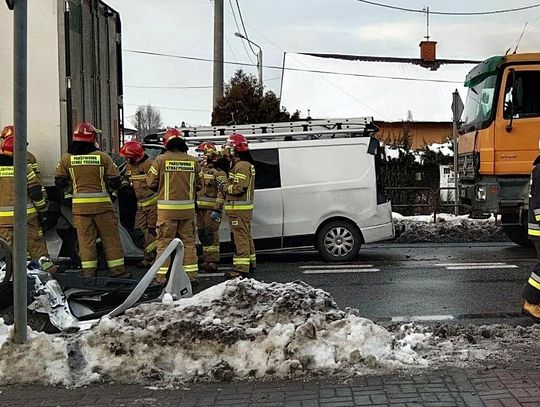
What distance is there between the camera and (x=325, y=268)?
1014 cm

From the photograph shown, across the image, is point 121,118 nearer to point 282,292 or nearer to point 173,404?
point 282,292

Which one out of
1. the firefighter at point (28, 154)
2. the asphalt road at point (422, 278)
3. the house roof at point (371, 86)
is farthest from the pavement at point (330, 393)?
the house roof at point (371, 86)

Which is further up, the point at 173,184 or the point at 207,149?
the point at 207,149

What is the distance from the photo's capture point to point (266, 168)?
10.5 meters

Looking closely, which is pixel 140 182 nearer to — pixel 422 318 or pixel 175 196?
pixel 175 196

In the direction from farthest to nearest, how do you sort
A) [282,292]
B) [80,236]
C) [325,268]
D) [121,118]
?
1. [121,118]
2. [325,268]
3. [80,236]
4. [282,292]

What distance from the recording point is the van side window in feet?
34.5

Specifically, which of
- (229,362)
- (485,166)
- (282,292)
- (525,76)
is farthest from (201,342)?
(525,76)

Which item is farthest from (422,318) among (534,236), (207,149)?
(207,149)

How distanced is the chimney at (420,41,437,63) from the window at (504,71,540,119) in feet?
108

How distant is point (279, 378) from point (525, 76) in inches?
310

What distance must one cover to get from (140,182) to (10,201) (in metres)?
2.02

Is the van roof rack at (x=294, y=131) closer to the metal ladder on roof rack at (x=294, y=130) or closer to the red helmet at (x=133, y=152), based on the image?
the metal ladder on roof rack at (x=294, y=130)

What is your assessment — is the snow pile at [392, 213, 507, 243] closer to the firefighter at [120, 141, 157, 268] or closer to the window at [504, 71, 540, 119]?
the window at [504, 71, 540, 119]
